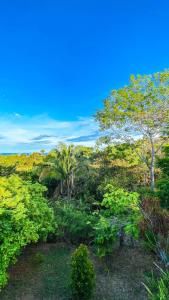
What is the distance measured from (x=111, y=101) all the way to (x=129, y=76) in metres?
1.96

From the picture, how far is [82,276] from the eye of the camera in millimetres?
4934

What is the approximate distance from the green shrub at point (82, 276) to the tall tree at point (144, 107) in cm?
1020

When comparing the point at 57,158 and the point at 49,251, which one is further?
the point at 57,158

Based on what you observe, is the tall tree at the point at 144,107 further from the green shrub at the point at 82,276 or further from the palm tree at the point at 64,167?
the green shrub at the point at 82,276

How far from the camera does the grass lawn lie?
5453mm

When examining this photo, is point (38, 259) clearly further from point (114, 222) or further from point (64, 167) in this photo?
point (64, 167)

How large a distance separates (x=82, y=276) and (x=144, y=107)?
11.9 metres

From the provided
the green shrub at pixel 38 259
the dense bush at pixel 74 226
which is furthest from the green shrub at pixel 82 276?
the dense bush at pixel 74 226

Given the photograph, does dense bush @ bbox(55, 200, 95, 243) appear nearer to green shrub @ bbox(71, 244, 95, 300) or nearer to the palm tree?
green shrub @ bbox(71, 244, 95, 300)

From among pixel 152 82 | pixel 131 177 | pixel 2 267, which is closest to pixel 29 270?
pixel 2 267

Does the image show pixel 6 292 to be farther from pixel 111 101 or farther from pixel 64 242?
pixel 111 101

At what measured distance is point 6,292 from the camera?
5523mm

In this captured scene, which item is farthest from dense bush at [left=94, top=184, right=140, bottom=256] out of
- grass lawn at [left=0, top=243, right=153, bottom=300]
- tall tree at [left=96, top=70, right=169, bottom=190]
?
tall tree at [left=96, top=70, right=169, bottom=190]

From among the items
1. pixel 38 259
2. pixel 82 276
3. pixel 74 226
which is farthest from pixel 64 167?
pixel 82 276
